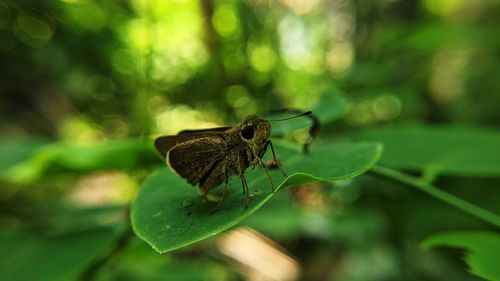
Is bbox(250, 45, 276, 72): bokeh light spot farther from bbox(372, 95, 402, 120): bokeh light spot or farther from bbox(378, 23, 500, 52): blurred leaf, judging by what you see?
bbox(378, 23, 500, 52): blurred leaf

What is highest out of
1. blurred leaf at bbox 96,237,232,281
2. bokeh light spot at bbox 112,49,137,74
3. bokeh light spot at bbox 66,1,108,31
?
bokeh light spot at bbox 66,1,108,31

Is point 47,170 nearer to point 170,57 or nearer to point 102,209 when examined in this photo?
point 102,209

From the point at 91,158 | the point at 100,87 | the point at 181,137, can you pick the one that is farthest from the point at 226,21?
the point at 181,137

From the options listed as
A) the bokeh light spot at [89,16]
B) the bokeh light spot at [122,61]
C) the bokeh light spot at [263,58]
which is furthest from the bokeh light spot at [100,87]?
the bokeh light spot at [263,58]

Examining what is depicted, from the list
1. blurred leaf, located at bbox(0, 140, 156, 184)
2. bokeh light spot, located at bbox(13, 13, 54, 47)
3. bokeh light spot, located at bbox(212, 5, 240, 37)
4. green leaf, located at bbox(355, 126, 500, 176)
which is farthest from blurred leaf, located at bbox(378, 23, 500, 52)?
bokeh light spot, located at bbox(13, 13, 54, 47)

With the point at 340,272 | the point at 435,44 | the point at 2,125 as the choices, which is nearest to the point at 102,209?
the point at 340,272

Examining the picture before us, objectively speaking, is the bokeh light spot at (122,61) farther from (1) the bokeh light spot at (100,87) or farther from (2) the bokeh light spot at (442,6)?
(2) the bokeh light spot at (442,6)

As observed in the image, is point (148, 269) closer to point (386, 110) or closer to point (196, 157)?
point (196, 157)

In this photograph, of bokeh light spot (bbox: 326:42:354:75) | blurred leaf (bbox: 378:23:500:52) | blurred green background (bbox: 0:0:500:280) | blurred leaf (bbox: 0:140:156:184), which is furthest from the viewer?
bokeh light spot (bbox: 326:42:354:75)

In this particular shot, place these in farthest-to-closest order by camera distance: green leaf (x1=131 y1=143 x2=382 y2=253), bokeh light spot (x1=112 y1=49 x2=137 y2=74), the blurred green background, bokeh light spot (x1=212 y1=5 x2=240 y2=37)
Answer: bokeh light spot (x1=212 y1=5 x2=240 y2=37) < bokeh light spot (x1=112 y1=49 x2=137 y2=74) < the blurred green background < green leaf (x1=131 y1=143 x2=382 y2=253)
